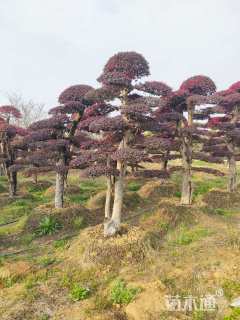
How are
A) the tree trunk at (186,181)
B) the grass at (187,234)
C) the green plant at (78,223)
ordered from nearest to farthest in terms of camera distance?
the grass at (187,234)
the green plant at (78,223)
the tree trunk at (186,181)

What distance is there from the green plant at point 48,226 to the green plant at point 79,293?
480 centimetres

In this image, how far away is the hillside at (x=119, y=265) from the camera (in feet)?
22.9

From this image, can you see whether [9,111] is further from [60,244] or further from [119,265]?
[119,265]

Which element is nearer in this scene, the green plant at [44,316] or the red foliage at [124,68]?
the green plant at [44,316]

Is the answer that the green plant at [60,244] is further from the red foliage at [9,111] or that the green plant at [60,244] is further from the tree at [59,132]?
the red foliage at [9,111]

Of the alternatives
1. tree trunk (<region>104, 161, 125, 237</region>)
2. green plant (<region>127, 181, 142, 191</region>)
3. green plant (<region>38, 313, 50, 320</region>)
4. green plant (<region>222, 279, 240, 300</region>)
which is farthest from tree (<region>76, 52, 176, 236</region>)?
green plant (<region>127, 181, 142, 191</region>)

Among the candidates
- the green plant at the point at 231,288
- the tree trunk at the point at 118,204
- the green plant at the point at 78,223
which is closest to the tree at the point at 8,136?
the green plant at the point at 78,223

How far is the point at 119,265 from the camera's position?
8.74m

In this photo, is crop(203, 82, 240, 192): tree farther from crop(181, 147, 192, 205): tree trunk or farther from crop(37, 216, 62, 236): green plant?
crop(37, 216, 62, 236): green plant

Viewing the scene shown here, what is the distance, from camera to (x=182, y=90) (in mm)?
13445

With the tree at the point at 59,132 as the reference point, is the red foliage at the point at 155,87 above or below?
above

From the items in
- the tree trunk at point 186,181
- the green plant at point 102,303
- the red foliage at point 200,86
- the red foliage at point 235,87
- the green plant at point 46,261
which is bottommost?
the green plant at point 102,303

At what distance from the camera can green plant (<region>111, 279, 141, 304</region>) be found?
7155 millimetres

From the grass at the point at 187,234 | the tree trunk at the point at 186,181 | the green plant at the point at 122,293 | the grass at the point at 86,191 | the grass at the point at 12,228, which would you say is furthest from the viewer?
the grass at the point at 86,191
